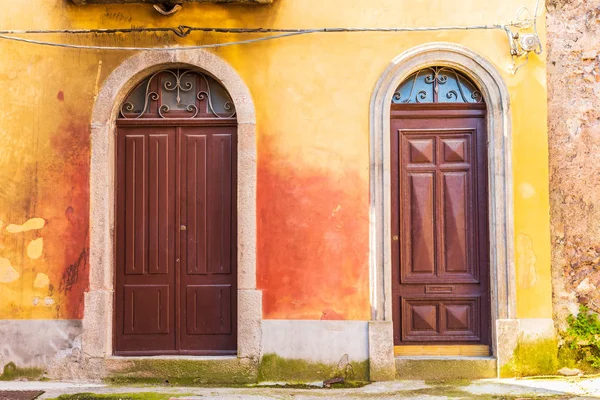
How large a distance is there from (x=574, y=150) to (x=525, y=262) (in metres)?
1.30

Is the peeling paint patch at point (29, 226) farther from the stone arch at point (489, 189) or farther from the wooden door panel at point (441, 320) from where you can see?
the wooden door panel at point (441, 320)

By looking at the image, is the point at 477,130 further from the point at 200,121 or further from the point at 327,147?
the point at 200,121

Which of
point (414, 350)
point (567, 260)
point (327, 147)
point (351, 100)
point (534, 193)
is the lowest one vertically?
point (414, 350)

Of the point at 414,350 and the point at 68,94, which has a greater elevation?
the point at 68,94

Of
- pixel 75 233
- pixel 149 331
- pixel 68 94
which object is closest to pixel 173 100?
pixel 68 94

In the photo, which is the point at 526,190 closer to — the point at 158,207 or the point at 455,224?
the point at 455,224

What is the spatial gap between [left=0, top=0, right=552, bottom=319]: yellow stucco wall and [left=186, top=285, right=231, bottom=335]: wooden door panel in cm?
48

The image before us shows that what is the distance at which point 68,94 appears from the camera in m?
7.05

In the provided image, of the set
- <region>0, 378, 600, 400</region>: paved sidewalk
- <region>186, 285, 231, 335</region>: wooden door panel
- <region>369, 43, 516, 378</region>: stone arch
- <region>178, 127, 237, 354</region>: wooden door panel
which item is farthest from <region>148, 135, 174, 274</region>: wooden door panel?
<region>369, 43, 516, 378</region>: stone arch

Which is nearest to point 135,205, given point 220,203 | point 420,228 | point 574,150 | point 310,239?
point 220,203

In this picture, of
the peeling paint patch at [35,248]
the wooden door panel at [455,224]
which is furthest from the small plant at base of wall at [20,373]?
the wooden door panel at [455,224]

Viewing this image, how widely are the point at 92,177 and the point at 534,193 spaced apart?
4.53 m

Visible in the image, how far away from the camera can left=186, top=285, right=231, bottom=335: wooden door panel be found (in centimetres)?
711

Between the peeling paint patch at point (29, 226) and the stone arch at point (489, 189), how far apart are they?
11.2 ft
